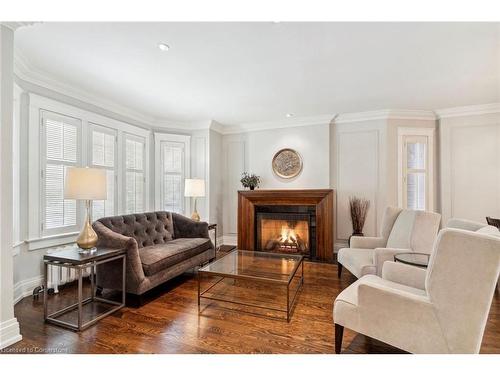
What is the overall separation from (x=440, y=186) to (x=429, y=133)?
0.90m

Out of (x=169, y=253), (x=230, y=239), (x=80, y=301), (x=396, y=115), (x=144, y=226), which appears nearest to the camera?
(x=80, y=301)

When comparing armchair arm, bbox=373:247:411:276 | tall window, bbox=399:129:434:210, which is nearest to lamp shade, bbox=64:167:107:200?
armchair arm, bbox=373:247:411:276

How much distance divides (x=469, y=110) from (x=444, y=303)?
3991 millimetres

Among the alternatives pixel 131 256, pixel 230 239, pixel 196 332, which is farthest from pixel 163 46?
pixel 230 239

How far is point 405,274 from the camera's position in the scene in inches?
79.8

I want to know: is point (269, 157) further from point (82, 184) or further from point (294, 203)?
point (82, 184)

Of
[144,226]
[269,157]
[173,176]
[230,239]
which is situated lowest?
[230,239]

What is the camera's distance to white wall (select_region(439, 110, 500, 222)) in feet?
13.1

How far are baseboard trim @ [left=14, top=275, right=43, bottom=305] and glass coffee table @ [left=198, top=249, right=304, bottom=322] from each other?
1.81 m

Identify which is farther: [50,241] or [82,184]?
[50,241]

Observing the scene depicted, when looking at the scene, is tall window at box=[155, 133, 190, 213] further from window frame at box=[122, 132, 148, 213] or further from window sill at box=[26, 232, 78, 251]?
window sill at box=[26, 232, 78, 251]

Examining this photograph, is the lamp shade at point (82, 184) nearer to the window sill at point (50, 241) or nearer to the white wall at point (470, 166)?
the window sill at point (50, 241)

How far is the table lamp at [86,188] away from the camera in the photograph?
7.72 feet
